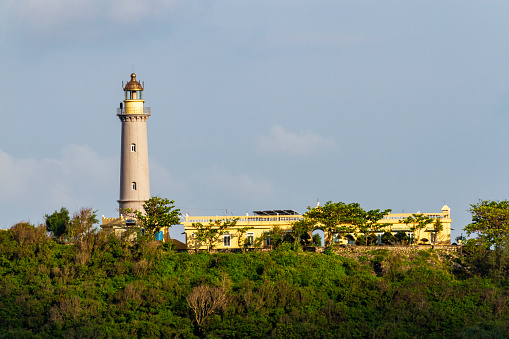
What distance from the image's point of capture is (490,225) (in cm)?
8000

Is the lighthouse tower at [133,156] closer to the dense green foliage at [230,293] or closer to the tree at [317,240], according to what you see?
the dense green foliage at [230,293]

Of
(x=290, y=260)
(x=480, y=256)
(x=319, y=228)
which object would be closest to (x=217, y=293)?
(x=290, y=260)

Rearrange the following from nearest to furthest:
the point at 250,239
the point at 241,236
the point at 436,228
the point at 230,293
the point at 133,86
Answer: the point at 230,293 < the point at 241,236 < the point at 436,228 < the point at 250,239 < the point at 133,86

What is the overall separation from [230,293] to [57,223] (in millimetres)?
19596

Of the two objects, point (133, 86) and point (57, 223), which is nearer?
point (57, 223)

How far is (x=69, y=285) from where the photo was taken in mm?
73188

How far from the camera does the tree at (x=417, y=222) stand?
80500mm

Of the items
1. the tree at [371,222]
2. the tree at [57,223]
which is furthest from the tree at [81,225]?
the tree at [371,222]

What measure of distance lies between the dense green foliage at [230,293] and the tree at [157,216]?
2.27 meters

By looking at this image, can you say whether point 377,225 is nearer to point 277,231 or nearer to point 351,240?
point 351,240

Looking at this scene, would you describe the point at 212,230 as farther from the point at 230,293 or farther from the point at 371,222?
the point at 371,222

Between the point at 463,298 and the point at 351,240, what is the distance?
12.5 metres

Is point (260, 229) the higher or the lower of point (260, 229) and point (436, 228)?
the higher

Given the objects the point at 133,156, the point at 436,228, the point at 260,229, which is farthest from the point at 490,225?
the point at 133,156
